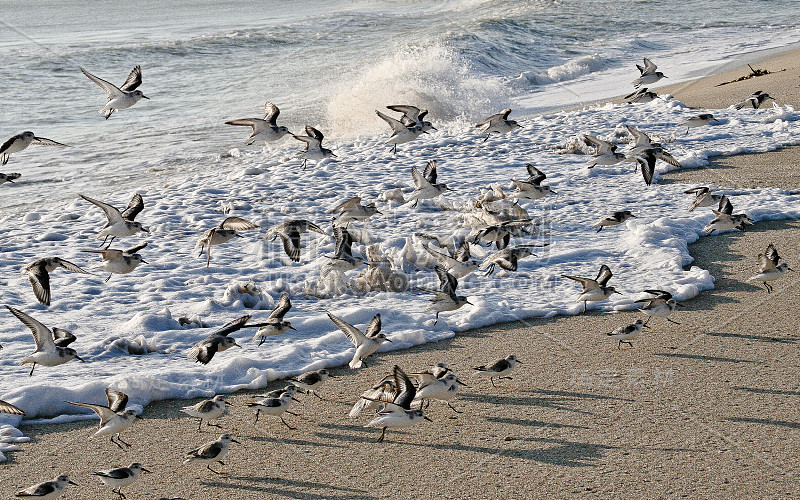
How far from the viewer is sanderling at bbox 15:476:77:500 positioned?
4121 mm

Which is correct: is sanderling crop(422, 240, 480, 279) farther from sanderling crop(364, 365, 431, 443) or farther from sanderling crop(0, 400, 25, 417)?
sanderling crop(0, 400, 25, 417)

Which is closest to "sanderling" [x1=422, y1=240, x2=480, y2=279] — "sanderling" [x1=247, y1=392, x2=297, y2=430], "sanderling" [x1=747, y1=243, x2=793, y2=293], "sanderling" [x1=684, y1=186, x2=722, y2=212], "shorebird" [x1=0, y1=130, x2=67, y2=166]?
"sanderling" [x1=747, y1=243, x2=793, y2=293]

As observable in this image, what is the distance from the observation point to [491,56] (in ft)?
82.4

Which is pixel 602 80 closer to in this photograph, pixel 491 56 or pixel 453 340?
pixel 491 56

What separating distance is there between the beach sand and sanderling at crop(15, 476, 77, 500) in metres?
0.27

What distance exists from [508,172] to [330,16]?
30965 mm

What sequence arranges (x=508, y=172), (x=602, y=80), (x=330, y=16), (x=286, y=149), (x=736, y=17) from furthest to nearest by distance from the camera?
1. (x=330, y=16)
2. (x=736, y=17)
3. (x=602, y=80)
4. (x=286, y=149)
5. (x=508, y=172)

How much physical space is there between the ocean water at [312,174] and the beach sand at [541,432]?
508 millimetres

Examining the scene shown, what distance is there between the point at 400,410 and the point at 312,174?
8.10 meters

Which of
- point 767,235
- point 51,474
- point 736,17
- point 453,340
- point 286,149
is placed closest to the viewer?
point 51,474

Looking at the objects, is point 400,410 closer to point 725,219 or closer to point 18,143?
point 18,143

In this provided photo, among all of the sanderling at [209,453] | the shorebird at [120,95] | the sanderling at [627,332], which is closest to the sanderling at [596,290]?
the sanderling at [627,332]

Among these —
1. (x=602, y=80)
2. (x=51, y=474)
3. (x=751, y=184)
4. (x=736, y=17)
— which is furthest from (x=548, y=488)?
(x=736, y=17)

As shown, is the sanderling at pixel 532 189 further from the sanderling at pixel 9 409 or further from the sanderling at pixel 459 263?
the sanderling at pixel 9 409
